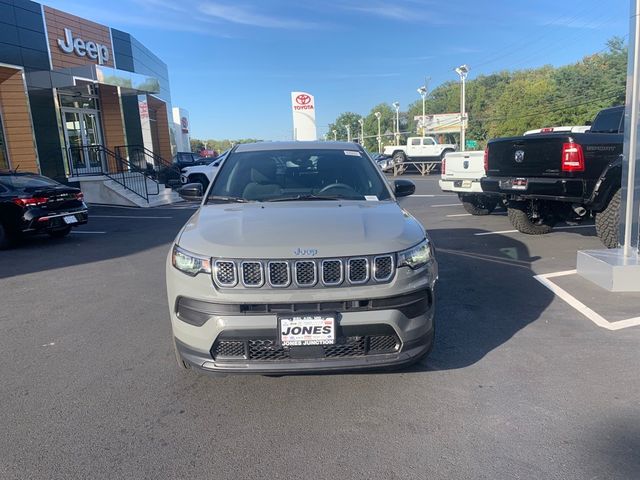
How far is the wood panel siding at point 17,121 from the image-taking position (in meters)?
16.7

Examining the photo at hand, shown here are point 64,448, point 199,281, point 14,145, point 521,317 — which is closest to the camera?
Answer: point 64,448

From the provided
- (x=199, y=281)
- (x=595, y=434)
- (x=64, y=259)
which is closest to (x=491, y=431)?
(x=595, y=434)

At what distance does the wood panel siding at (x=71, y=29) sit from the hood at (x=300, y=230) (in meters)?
18.8

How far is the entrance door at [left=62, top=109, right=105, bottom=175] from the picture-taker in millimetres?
19172

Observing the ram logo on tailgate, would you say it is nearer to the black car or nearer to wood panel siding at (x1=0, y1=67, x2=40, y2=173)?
the black car

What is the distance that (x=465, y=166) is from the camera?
34.9ft

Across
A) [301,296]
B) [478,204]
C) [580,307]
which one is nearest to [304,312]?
[301,296]

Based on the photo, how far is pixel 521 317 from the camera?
4570 mm

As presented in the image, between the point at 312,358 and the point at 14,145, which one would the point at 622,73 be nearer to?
the point at 14,145

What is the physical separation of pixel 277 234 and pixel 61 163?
18433 millimetres

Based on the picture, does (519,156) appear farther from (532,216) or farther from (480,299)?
(480,299)

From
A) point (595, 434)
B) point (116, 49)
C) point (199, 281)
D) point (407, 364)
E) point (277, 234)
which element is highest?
point (116, 49)

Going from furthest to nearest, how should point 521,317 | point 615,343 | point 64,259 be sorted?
1. point 64,259
2. point 521,317
3. point 615,343

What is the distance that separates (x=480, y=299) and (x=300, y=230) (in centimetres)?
286
